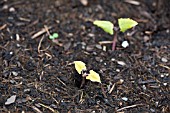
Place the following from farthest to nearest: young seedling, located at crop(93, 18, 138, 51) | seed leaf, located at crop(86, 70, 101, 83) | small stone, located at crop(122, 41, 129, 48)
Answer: small stone, located at crop(122, 41, 129, 48), young seedling, located at crop(93, 18, 138, 51), seed leaf, located at crop(86, 70, 101, 83)

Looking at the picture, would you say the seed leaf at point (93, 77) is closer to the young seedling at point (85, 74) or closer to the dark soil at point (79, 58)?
the young seedling at point (85, 74)

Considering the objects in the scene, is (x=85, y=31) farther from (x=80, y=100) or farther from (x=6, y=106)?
(x=6, y=106)

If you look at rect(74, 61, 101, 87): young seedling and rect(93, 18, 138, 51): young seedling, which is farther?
rect(93, 18, 138, 51): young seedling

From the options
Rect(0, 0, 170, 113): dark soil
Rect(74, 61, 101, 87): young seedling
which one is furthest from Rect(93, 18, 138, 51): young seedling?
Rect(74, 61, 101, 87): young seedling

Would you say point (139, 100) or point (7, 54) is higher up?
point (7, 54)

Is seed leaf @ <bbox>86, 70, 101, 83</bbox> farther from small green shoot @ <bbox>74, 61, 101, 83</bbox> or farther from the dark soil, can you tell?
the dark soil

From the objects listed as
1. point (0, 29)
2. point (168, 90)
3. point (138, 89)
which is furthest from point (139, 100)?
point (0, 29)

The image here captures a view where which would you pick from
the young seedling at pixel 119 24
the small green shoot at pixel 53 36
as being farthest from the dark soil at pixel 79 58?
the young seedling at pixel 119 24

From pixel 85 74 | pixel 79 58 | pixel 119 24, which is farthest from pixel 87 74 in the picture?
pixel 119 24

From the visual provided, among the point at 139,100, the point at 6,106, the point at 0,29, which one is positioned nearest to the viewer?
the point at 6,106
